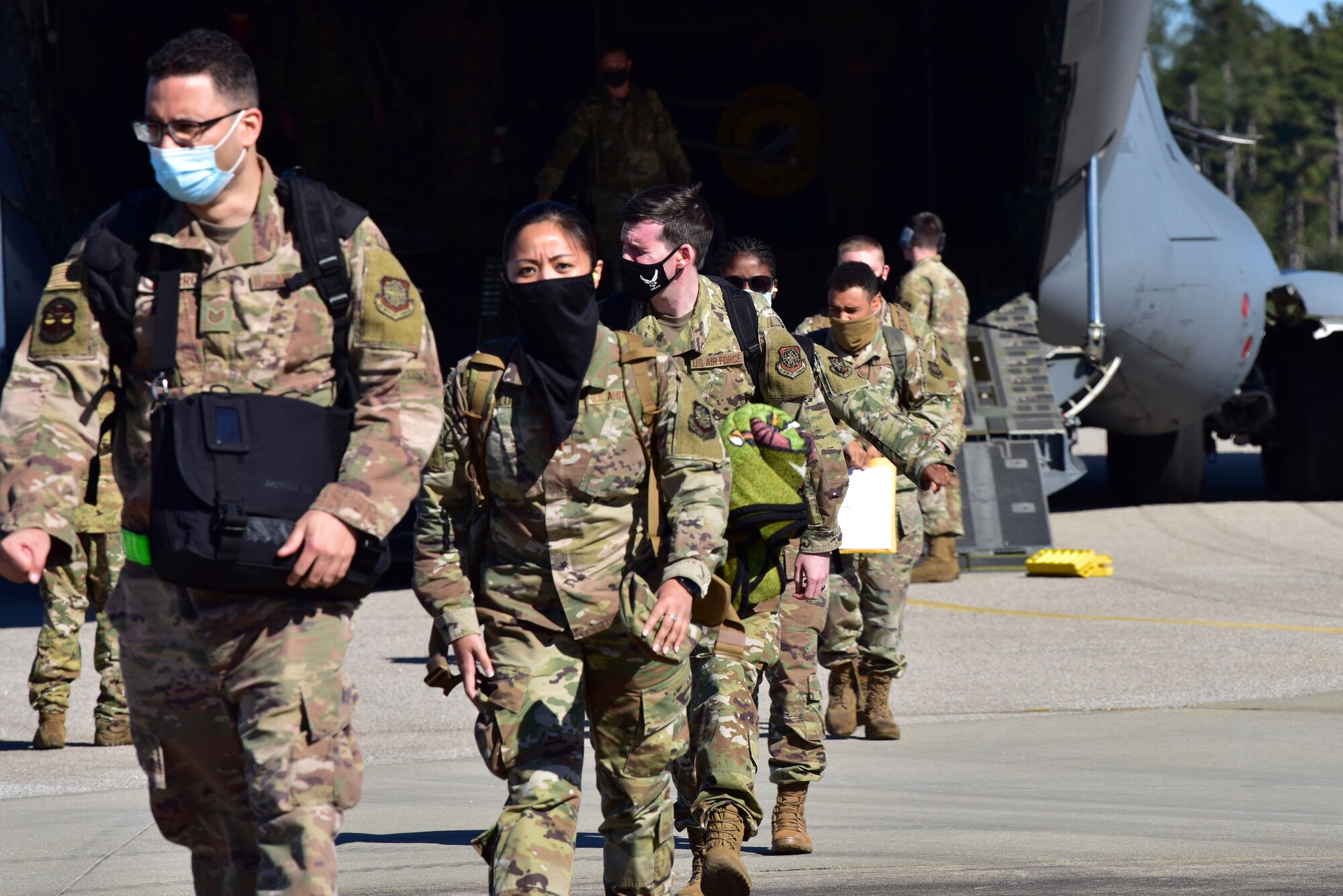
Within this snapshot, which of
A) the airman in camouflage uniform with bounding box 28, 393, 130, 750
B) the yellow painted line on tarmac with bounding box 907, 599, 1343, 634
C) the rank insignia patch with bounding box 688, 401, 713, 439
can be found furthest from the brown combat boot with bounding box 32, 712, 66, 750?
the yellow painted line on tarmac with bounding box 907, 599, 1343, 634

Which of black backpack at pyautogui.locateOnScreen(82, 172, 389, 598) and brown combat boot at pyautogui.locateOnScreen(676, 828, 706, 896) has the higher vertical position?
black backpack at pyautogui.locateOnScreen(82, 172, 389, 598)

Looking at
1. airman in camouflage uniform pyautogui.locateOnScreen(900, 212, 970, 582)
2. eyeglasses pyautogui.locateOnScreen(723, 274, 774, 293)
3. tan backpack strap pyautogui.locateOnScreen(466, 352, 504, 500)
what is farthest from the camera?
airman in camouflage uniform pyautogui.locateOnScreen(900, 212, 970, 582)

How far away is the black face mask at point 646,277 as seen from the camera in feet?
15.3

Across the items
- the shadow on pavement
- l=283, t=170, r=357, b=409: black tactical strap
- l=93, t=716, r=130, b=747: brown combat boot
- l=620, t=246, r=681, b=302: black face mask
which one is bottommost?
the shadow on pavement

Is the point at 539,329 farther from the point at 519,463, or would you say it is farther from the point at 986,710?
the point at 986,710

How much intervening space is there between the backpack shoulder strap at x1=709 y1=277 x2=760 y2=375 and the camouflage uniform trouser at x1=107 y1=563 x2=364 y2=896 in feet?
6.03

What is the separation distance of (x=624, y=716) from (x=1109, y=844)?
1865 millimetres

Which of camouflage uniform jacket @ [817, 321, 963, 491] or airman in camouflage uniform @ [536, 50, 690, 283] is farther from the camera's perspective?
airman in camouflage uniform @ [536, 50, 690, 283]

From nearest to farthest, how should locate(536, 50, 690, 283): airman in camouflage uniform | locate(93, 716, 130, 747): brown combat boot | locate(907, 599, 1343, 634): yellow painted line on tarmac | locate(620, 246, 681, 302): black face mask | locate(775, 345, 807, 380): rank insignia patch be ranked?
1. locate(620, 246, 681, 302): black face mask
2. locate(775, 345, 807, 380): rank insignia patch
3. locate(93, 716, 130, 747): brown combat boot
4. locate(907, 599, 1343, 634): yellow painted line on tarmac
5. locate(536, 50, 690, 283): airman in camouflage uniform

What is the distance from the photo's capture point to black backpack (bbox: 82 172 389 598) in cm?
306

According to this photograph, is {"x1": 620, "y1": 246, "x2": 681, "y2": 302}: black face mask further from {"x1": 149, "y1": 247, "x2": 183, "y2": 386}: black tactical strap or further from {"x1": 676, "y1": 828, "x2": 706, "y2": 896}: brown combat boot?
{"x1": 149, "y1": 247, "x2": 183, "y2": 386}: black tactical strap

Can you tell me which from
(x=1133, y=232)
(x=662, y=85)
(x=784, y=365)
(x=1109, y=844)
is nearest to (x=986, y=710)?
(x=1109, y=844)

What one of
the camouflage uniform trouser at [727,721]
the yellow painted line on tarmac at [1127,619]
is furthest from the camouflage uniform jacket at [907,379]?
the yellow painted line on tarmac at [1127,619]

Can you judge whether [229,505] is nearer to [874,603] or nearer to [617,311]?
[617,311]
